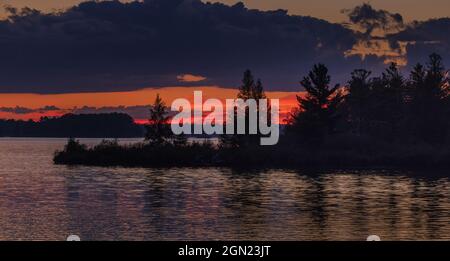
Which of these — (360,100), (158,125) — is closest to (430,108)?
(360,100)

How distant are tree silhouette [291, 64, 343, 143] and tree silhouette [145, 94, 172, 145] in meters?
25.3

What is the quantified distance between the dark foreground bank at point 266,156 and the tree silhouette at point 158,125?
1.85 meters

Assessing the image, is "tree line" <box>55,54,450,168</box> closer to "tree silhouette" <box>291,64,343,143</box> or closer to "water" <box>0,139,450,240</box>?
"tree silhouette" <box>291,64,343,143</box>

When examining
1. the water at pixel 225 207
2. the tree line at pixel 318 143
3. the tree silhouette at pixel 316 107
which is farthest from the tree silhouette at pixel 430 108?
the water at pixel 225 207

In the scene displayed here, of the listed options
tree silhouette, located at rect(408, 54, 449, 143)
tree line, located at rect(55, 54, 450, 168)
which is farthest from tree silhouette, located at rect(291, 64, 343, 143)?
tree silhouette, located at rect(408, 54, 449, 143)

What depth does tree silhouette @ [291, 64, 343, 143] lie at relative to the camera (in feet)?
397

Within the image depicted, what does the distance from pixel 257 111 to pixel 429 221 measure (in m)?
84.1

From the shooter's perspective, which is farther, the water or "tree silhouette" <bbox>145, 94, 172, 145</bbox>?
"tree silhouette" <bbox>145, 94, 172, 145</bbox>

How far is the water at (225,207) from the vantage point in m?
38.5
